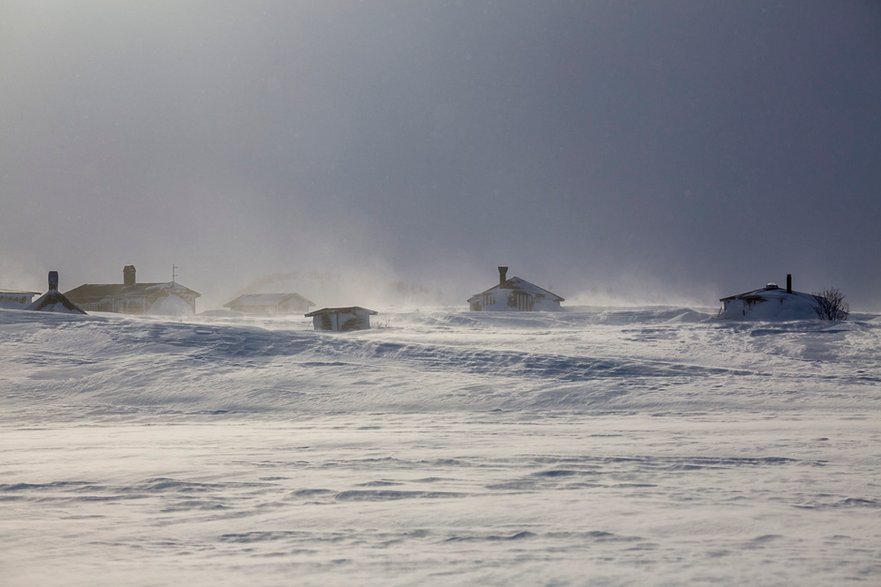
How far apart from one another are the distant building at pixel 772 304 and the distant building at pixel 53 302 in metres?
51.1

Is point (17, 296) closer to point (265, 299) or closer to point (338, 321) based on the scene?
point (338, 321)

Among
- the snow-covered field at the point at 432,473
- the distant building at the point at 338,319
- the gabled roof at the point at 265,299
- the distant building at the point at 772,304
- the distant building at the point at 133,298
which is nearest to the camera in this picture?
the snow-covered field at the point at 432,473

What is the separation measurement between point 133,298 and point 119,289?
2.35m

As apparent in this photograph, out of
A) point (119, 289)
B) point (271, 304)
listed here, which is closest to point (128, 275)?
point (119, 289)

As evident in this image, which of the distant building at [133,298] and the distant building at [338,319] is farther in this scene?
the distant building at [133,298]

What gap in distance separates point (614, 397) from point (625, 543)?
42.0 ft

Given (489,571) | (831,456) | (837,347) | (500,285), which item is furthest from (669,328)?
(500,285)

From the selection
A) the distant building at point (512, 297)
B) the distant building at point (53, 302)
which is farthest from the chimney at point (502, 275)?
the distant building at point (53, 302)

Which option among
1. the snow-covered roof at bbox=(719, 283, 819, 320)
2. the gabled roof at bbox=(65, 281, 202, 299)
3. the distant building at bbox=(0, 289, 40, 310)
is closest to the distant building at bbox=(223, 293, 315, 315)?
the gabled roof at bbox=(65, 281, 202, 299)

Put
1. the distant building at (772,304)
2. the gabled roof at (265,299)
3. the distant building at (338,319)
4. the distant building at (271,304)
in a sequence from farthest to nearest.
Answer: the gabled roof at (265,299) → the distant building at (271,304) → the distant building at (772,304) → the distant building at (338,319)

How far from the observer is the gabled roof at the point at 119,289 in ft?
251

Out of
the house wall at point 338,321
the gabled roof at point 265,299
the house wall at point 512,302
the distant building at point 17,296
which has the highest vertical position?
the gabled roof at point 265,299

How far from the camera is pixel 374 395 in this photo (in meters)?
19.0

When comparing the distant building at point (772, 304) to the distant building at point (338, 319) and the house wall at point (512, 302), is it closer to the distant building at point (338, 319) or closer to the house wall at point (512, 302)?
the house wall at point (512, 302)
